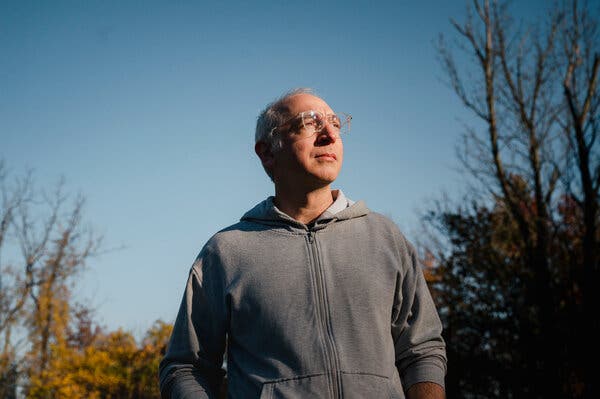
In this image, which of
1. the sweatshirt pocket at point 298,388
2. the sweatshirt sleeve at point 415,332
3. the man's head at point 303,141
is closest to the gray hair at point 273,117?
the man's head at point 303,141

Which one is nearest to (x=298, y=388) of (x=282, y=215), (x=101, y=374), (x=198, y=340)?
(x=198, y=340)

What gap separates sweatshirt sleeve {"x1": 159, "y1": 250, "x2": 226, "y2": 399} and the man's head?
0.54 metres

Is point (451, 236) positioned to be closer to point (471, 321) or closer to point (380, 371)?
point (471, 321)

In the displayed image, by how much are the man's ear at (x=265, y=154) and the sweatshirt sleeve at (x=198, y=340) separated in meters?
0.59

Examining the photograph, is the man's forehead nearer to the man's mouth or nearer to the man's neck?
the man's mouth

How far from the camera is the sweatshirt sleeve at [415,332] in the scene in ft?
6.12

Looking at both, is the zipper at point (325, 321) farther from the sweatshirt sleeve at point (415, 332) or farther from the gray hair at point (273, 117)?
the gray hair at point (273, 117)

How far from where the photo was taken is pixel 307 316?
1.80 metres

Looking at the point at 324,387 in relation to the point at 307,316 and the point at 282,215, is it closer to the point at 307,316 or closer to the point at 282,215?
the point at 307,316

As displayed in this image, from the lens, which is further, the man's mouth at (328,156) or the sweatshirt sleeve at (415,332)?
the man's mouth at (328,156)

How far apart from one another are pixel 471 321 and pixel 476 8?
640 centimetres

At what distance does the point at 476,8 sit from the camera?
10.9 metres

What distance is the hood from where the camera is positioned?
2.09 metres

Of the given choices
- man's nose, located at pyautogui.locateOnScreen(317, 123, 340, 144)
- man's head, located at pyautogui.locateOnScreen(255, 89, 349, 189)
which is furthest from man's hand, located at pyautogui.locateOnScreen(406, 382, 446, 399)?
man's nose, located at pyautogui.locateOnScreen(317, 123, 340, 144)
